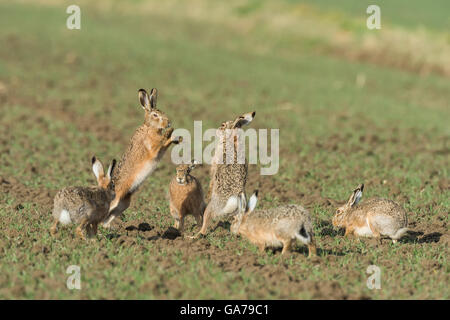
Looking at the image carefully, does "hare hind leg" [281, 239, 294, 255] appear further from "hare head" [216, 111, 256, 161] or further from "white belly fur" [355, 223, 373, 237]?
"hare head" [216, 111, 256, 161]

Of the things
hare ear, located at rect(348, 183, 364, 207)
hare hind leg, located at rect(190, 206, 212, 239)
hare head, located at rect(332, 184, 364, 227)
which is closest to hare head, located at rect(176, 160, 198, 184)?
hare hind leg, located at rect(190, 206, 212, 239)

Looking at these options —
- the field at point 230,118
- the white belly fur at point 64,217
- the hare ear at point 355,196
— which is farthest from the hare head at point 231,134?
the white belly fur at point 64,217

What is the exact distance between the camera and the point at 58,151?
53.8 ft

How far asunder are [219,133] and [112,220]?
233 cm

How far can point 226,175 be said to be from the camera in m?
10.9

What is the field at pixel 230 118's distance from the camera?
8.45 m

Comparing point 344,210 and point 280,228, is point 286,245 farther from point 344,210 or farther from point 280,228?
point 344,210

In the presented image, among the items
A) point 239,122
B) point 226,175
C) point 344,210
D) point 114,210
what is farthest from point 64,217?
point 344,210

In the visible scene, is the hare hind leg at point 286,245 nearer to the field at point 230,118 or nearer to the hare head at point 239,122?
the field at point 230,118

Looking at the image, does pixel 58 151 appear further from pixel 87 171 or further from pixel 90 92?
pixel 90 92

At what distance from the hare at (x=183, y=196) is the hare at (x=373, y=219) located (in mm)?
2164

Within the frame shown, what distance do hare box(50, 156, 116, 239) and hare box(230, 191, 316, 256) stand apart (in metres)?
1.98
